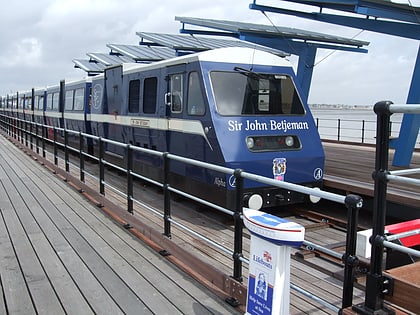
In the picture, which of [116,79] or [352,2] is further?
[116,79]

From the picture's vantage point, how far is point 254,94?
7.11 metres

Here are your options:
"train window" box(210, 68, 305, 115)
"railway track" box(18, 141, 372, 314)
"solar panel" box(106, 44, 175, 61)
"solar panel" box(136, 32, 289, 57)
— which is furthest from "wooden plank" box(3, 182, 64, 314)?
"solar panel" box(106, 44, 175, 61)

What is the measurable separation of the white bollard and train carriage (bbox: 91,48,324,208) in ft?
11.2

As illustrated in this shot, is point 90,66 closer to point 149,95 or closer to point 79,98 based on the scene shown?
point 79,98

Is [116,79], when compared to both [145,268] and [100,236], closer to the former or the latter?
[100,236]

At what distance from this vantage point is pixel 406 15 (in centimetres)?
925

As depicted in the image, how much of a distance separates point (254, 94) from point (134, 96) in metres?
3.43

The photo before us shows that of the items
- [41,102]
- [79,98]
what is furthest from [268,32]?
[41,102]

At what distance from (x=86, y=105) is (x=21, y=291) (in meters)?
10.7

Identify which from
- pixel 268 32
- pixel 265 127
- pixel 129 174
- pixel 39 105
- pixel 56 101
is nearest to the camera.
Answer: pixel 129 174

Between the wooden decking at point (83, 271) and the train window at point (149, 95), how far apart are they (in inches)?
103

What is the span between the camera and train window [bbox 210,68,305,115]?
688 centimetres

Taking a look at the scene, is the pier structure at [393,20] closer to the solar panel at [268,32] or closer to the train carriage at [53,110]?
the solar panel at [268,32]

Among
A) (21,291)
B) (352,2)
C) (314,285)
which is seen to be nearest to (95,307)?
(21,291)
